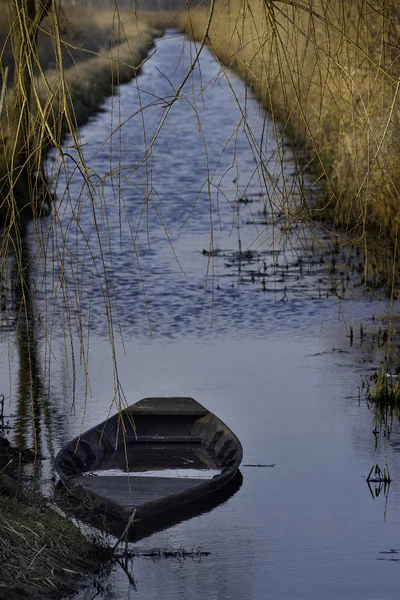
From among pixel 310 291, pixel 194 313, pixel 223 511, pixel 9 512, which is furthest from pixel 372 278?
pixel 9 512

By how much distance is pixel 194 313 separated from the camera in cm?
1496

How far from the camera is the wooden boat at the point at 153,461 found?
791 centimetres

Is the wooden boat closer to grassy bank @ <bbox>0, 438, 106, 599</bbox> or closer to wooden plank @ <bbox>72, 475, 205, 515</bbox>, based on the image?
wooden plank @ <bbox>72, 475, 205, 515</bbox>

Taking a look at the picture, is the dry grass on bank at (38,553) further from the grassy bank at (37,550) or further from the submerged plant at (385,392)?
the submerged plant at (385,392)

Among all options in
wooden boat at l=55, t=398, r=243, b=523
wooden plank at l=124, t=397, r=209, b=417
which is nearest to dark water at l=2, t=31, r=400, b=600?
wooden boat at l=55, t=398, r=243, b=523

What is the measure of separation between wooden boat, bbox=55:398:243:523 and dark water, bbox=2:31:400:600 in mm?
271

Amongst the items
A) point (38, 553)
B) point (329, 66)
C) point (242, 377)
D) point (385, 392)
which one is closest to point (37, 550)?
point (38, 553)

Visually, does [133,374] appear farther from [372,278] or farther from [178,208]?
[178,208]

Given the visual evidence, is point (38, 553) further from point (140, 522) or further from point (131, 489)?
point (131, 489)

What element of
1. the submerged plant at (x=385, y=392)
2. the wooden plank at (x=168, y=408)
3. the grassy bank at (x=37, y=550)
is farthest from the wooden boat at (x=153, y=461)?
the submerged plant at (x=385, y=392)

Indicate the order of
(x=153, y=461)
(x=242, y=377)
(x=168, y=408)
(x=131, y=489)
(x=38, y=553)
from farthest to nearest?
(x=242, y=377), (x=168, y=408), (x=153, y=461), (x=131, y=489), (x=38, y=553)

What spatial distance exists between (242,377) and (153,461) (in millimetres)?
3137

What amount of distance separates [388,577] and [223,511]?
4.86 ft

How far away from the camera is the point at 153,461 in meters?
9.29
